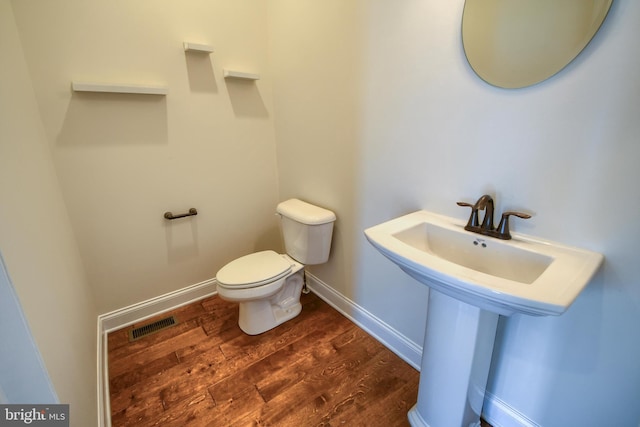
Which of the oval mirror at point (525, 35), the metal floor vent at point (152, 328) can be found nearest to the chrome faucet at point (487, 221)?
the oval mirror at point (525, 35)

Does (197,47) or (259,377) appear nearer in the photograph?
(259,377)

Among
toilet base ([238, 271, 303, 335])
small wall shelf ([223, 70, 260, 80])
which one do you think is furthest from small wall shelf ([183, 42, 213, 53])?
toilet base ([238, 271, 303, 335])

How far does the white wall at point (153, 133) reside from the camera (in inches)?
56.6

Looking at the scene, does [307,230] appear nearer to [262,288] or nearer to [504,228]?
[262,288]

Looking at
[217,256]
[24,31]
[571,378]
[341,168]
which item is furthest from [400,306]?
[24,31]

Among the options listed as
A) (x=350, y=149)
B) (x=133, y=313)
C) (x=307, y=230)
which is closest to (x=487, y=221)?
(x=350, y=149)

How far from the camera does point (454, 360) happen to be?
1009 mm

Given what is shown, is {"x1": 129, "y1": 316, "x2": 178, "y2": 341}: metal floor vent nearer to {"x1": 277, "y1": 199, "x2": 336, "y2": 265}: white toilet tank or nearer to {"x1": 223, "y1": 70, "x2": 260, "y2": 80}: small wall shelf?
{"x1": 277, "y1": 199, "x2": 336, "y2": 265}: white toilet tank

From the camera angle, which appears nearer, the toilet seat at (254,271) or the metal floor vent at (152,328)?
the toilet seat at (254,271)

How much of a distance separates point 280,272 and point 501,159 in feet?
4.13

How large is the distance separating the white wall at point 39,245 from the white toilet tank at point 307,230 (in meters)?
1.11

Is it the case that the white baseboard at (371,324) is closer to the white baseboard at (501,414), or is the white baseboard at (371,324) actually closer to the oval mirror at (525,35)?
the white baseboard at (501,414)

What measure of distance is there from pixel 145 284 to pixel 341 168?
1.50 m

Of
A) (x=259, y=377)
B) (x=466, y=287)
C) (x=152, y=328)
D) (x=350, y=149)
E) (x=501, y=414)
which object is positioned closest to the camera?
(x=466, y=287)
